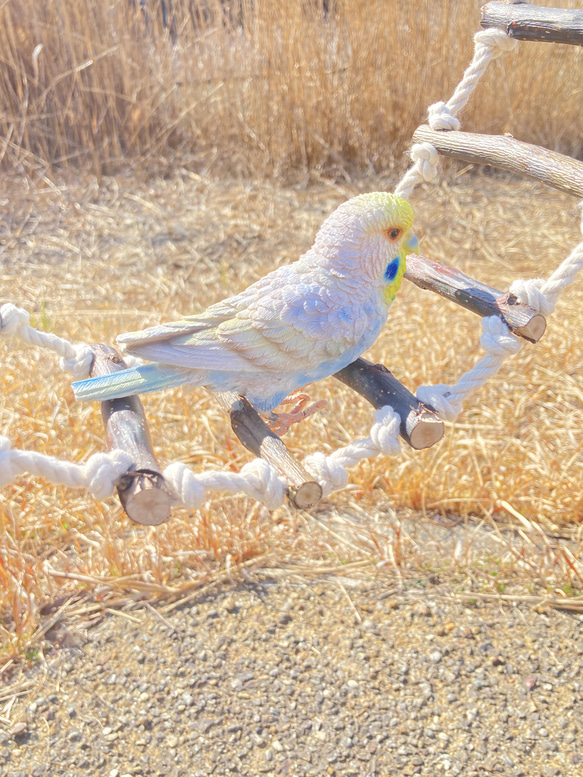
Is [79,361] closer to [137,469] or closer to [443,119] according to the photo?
[137,469]

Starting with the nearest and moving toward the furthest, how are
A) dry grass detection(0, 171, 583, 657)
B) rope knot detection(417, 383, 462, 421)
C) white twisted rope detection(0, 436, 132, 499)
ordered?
white twisted rope detection(0, 436, 132, 499), rope knot detection(417, 383, 462, 421), dry grass detection(0, 171, 583, 657)

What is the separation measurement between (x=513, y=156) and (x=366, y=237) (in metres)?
0.38

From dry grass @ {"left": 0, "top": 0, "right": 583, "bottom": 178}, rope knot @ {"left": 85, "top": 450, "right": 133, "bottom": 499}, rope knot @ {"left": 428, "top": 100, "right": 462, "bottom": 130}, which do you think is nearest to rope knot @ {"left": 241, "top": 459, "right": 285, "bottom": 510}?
rope knot @ {"left": 85, "top": 450, "right": 133, "bottom": 499}

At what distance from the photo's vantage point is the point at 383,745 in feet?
4.71

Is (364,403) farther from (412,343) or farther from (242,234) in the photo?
(242,234)

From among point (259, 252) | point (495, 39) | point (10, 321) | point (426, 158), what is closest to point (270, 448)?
point (10, 321)

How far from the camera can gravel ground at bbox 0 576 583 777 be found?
55.6 inches

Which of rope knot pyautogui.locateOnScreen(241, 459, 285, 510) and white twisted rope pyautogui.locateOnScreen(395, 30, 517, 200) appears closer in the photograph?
rope knot pyautogui.locateOnScreen(241, 459, 285, 510)

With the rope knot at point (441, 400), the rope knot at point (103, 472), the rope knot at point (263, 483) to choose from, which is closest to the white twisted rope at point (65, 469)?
the rope knot at point (103, 472)

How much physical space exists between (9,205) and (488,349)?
3.66m

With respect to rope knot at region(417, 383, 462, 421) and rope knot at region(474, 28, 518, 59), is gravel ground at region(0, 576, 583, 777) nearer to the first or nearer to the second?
rope knot at region(417, 383, 462, 421)

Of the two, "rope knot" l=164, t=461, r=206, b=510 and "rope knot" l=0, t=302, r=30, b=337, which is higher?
"rope knot" l=0, t=302, r=30, b=337

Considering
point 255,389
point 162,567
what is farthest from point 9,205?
point 255,389

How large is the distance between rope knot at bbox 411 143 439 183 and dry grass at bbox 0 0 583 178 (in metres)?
2.90
